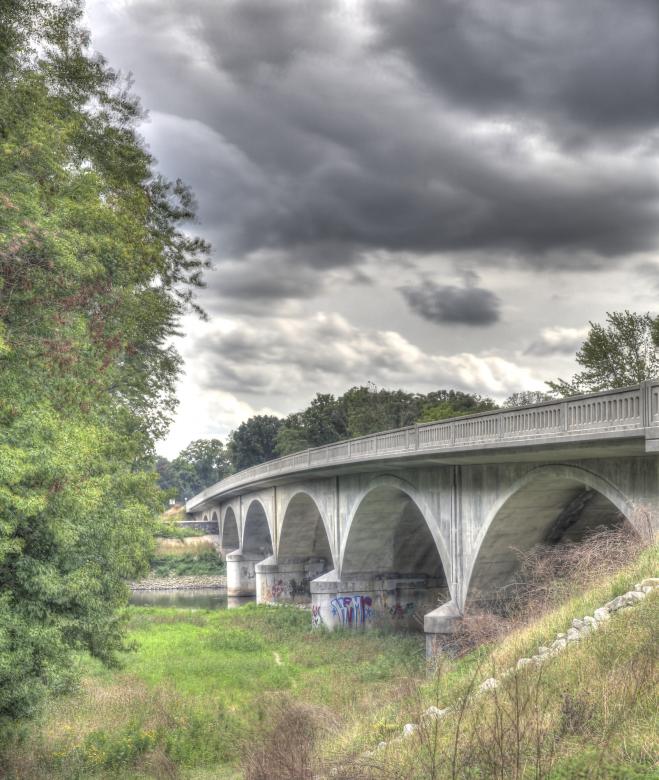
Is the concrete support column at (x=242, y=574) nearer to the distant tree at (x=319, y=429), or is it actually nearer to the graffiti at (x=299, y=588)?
the graffiti at (x=299, y=588)

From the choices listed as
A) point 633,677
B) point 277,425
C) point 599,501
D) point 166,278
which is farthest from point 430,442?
point 277,425

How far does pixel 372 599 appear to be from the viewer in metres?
34.1

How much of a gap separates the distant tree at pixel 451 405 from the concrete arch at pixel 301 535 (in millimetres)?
13688

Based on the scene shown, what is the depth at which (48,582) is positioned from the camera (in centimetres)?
1076

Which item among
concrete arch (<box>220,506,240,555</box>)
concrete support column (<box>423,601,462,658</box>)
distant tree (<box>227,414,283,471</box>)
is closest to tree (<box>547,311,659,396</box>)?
concrete support column (<box>423,601,462,658</box>)

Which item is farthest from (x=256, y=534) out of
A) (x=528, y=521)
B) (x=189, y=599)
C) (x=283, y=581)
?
(x=528, y=521)

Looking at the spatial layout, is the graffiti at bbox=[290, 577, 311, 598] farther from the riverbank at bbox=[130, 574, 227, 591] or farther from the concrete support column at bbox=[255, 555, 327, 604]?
the riverbank at bbox=[130, 574, 227, 591]

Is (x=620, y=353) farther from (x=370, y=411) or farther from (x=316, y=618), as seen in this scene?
(x=370, y=411)

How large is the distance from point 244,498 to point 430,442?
141 feet

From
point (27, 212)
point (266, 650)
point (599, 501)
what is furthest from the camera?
point (266, 650)

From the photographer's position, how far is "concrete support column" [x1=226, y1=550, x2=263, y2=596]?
59.3m

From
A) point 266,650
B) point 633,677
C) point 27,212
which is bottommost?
point 266,650

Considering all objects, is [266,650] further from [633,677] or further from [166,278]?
[633,677]

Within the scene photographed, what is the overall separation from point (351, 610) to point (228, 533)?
52.1 meters
